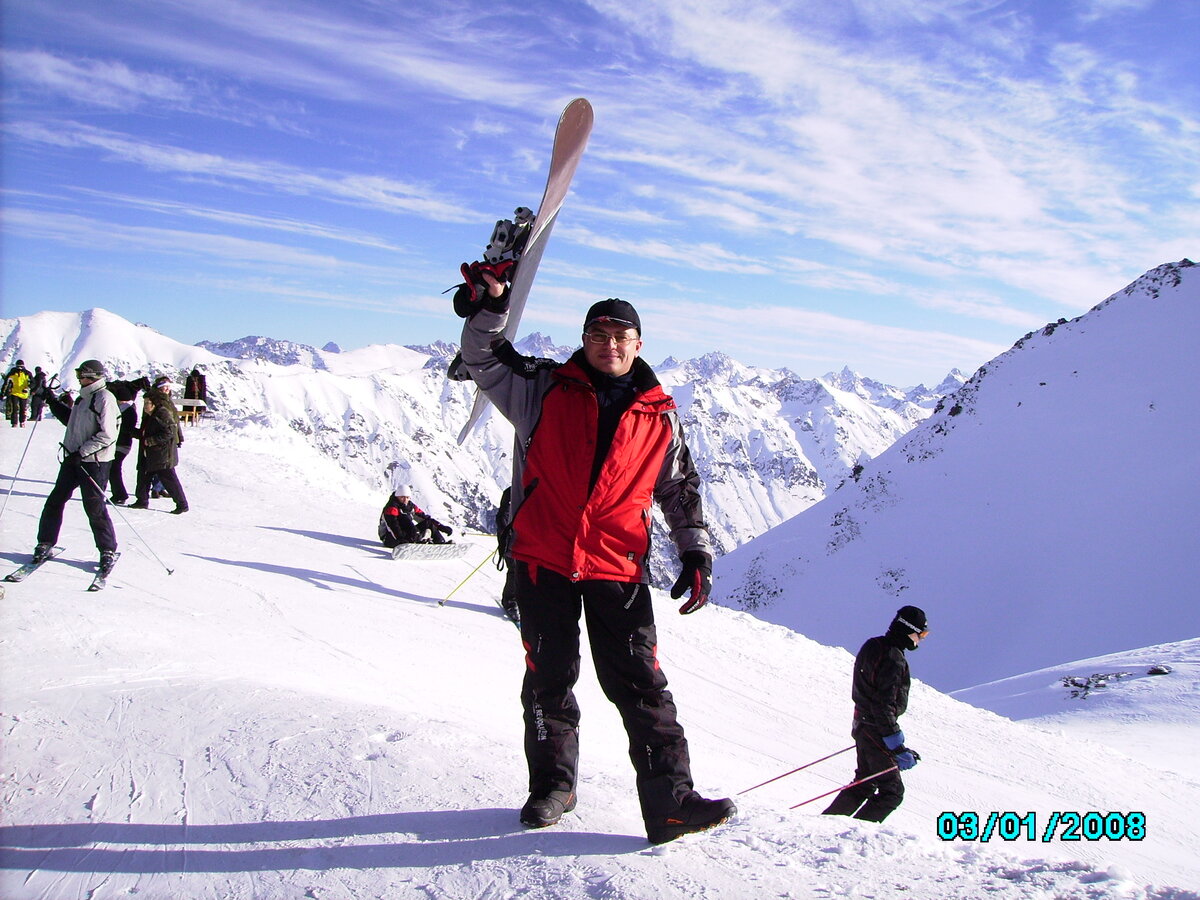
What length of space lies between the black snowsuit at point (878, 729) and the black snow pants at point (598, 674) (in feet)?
8.35

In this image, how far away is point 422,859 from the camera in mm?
2879

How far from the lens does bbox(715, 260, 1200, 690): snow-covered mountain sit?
29141 millimetres

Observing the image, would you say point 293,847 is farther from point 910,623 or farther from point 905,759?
point 910,623

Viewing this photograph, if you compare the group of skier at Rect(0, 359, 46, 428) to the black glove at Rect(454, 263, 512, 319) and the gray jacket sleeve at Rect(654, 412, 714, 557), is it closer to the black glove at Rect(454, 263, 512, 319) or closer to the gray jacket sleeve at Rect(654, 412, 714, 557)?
the black glove at Rect(454, 263, 512, 319)

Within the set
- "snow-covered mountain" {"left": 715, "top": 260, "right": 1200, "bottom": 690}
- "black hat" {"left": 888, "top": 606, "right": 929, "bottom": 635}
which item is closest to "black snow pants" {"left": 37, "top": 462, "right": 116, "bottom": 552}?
"black hat" {"left": 888, "top": 606, "right": 929, "bottom": 635}

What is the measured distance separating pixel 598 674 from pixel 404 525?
9584 mm

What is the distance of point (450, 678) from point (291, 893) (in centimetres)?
419

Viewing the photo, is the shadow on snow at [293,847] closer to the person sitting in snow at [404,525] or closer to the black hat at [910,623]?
the black hat at [910,623]

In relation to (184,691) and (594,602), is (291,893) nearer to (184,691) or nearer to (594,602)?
(594,602)

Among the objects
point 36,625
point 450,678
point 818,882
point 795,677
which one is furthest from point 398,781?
point 795,677

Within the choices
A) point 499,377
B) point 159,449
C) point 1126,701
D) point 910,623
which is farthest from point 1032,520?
point 499,377
